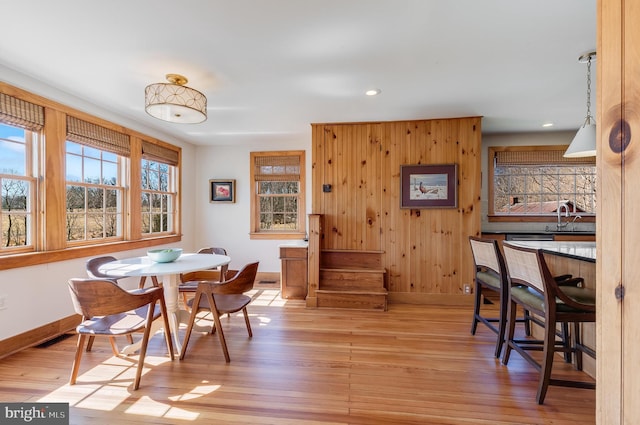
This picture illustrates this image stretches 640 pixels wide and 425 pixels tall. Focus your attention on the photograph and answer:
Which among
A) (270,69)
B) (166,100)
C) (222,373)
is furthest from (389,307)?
(166,100)

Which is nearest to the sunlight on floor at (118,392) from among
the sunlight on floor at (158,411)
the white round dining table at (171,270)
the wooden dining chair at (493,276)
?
the sunlight on floor at (158,411)

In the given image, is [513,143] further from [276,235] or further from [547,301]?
[276,235]

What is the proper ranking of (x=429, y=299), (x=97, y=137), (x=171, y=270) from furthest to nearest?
(x=429, y=299) < (x=97, y=137) < (x=171, y=270)

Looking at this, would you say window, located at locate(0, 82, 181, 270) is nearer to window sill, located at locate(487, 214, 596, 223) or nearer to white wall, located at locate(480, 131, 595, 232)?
white wall, located at locate(480, 131, 595, 232)

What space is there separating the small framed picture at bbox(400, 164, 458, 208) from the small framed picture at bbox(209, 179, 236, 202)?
2.97 m

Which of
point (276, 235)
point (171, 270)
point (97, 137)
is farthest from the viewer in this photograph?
point (276, 235)

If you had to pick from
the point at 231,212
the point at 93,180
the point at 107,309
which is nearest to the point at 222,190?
the point at 231,212

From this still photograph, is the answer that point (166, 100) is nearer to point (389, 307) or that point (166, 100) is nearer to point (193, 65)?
point (193, 65)

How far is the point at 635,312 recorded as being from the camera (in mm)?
468

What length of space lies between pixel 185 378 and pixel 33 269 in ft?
6.18

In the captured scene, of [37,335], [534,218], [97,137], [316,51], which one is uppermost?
[316,51]

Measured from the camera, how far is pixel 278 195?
17.1 feet

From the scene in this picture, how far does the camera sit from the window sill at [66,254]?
2533mm

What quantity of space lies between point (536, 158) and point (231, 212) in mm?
5117
